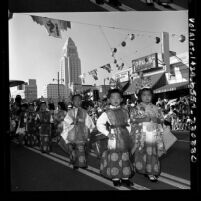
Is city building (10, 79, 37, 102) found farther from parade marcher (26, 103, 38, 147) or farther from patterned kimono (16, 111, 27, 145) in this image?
patterned kimono (16, 111, 27, 145)

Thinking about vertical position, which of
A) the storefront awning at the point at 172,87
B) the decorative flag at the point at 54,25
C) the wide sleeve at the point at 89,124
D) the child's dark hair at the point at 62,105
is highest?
the decorative flag at the point at 54,25

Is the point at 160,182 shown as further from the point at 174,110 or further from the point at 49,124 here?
the point at 174,110

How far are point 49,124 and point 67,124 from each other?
2631 mm

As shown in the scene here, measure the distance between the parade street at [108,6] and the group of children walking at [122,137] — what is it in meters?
1.30

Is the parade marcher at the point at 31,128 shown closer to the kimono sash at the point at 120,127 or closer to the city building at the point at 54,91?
the city building at the point at 54,91

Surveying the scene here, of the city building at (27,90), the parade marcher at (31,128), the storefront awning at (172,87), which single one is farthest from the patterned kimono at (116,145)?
the storefront awning at (172,87)

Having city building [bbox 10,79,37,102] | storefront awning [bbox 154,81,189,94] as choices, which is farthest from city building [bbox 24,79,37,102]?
storefront awning [bbox 154,81,189,94]

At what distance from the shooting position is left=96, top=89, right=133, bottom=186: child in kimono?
481cm

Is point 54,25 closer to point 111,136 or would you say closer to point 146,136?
point 111,136

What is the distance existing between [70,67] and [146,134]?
6.66 ft

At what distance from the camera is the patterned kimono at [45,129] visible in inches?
331

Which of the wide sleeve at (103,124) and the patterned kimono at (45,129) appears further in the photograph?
the patterned kimono at (45,129)

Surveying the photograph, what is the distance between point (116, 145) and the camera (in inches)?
190

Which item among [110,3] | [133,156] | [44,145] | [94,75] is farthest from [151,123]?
[44,145]
